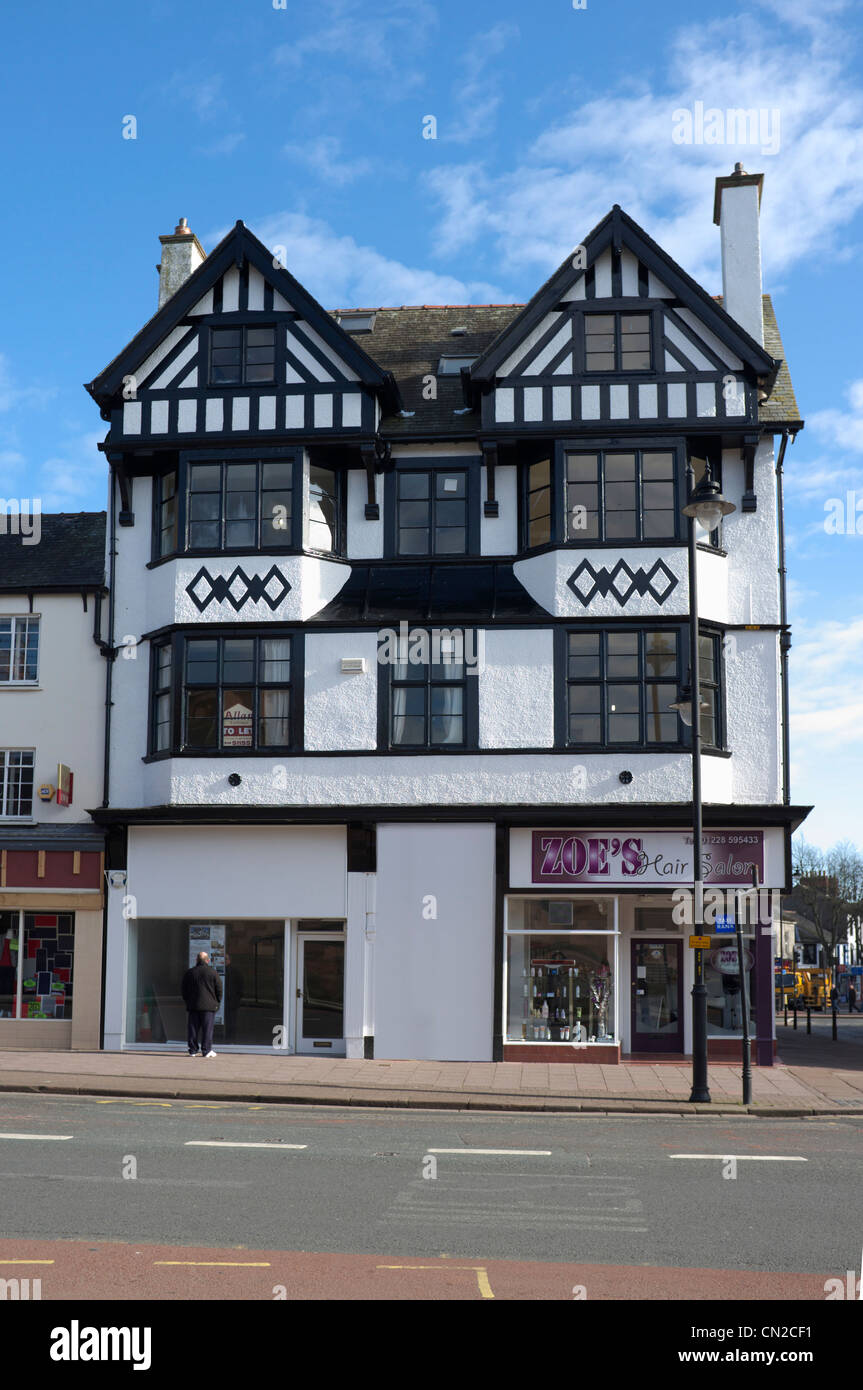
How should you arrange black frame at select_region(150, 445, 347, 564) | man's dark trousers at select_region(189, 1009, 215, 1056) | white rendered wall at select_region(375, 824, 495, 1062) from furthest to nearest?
black frame at select_region(150, 445, 347, 564), white rendered wall at select_region(375, 824, 495, 1062), man's dark trousers at select_region(189, 1009, 215, 1056)

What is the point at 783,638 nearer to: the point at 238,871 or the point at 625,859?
the point at 625,859

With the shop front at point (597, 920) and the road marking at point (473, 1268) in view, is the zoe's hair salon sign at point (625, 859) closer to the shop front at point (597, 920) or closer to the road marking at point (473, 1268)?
the shop front at point (597, 920)

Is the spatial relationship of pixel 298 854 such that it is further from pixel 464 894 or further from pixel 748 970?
pixel 748 970

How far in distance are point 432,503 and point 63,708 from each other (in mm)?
7803

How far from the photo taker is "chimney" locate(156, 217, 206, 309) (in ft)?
88.4

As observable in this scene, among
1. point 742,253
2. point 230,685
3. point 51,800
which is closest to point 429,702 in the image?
point 230,685

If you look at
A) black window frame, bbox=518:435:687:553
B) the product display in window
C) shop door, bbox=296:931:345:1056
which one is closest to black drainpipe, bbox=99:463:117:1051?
shop door, bbox=296:931:345:1056

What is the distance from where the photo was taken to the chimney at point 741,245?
24.4 m

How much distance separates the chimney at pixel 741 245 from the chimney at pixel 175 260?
10.5 metres

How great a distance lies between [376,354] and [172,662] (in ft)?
24.9

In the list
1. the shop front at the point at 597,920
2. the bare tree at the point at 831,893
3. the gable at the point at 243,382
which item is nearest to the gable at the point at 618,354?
the gable at the point at 243,382

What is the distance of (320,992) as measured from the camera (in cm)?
2292

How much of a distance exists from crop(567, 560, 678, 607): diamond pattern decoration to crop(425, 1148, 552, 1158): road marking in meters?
11.4

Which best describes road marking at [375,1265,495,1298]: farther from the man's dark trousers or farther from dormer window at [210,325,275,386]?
dormer window at [210,325,275,386]
